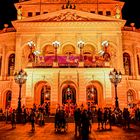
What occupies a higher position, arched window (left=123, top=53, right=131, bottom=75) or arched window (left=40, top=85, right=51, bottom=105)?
arched window (left=123, top=53, right=131, bottom=75)

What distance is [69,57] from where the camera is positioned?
36.9 metres

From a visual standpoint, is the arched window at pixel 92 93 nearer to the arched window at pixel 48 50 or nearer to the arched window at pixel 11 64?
the arched window at pixel 48 50

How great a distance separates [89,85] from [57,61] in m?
6.06

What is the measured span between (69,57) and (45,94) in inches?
268

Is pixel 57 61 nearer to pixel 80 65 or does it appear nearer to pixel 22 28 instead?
pixel 80 65

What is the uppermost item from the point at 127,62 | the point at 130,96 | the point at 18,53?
the point at 18,53

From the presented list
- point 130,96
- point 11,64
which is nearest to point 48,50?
point 11,64

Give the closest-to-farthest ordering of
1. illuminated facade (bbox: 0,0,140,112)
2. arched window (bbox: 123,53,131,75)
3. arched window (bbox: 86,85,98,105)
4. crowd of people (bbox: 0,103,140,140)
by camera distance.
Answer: crowd of people (bbox: 0,103,140,140) → illuminated facade (bbox: 0,0,140,112) → arched window (bbox: 86,85,98,105) → arched window (bbox: 123,53,131,75)

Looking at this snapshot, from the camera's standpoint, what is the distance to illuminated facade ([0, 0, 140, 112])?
117 feet

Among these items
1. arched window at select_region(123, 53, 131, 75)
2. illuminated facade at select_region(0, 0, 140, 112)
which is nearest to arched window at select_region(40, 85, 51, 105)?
illuminated facade at select_region(0, 0, 140, 112)

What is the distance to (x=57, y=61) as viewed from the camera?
119 ft

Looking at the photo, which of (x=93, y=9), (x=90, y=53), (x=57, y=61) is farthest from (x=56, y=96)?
(x=93, y=9)

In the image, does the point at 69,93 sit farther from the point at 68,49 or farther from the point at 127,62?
the point at 127,62

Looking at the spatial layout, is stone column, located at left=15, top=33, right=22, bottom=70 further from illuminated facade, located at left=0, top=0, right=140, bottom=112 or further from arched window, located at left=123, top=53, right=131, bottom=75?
arched window, located at left=123, top=53, right=131, bottom=75
